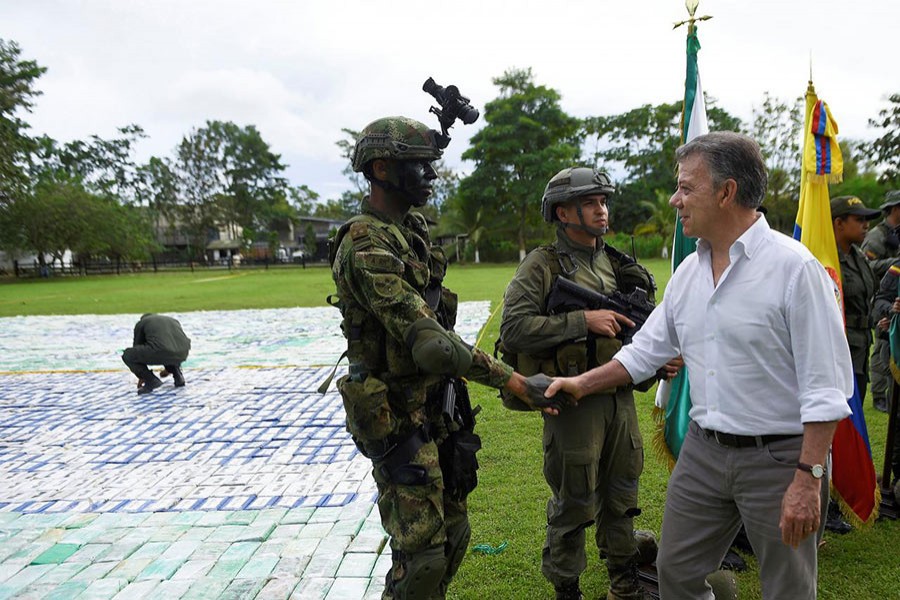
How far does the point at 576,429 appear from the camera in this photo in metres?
3.08

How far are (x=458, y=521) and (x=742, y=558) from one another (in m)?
1.96

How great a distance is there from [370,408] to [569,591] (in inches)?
61.3

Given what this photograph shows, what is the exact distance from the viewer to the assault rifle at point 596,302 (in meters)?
3.19

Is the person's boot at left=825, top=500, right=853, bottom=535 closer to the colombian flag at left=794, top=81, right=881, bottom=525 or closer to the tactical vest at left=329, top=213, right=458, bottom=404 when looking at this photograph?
the colombian flag at left=794, top=81, right=881, bottom=525

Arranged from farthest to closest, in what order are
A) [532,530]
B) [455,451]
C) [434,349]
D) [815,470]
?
[532,530] < [455,451] < [434,349] < [815,470]

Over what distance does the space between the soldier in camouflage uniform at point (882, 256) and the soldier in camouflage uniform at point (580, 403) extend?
13.6 ft

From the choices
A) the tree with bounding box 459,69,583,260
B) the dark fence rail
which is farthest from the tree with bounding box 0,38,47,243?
the tree with bounding box 459,69,583,260

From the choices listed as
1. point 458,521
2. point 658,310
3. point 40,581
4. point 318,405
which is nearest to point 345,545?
point 458,521

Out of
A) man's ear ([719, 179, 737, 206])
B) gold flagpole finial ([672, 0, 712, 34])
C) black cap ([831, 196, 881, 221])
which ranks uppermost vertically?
gold flagpole finial ([672, 0, 712, 34])

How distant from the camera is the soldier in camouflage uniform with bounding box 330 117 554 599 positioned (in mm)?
2490

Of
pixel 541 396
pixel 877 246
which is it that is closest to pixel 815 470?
pixel 541 396

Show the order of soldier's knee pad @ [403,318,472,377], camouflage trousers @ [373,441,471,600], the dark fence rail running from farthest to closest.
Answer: the dark fence rail
camouflage trousers @ [373,441,471,600]
soldier's knee pad @ [403,318,472,377]

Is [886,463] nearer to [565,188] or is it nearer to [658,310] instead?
[658,310]

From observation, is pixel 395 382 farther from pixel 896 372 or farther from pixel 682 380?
pixel 896 372
